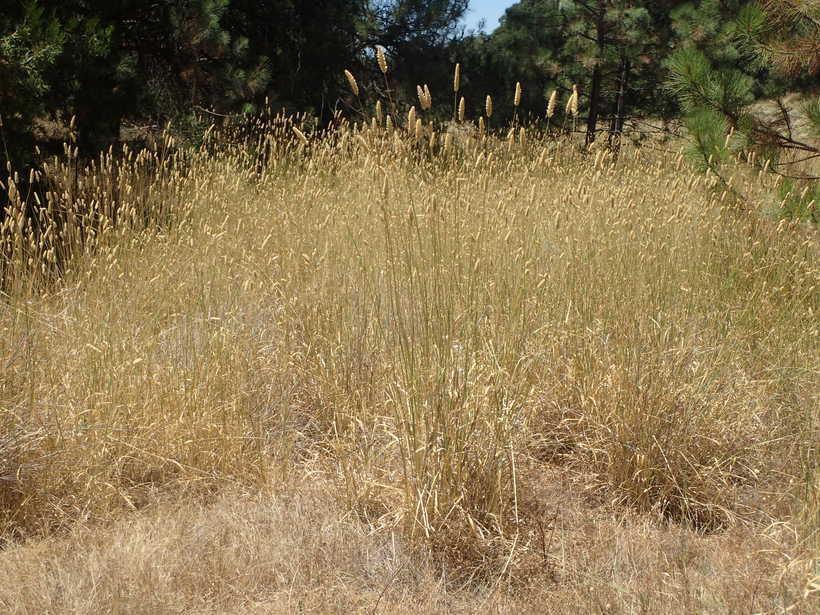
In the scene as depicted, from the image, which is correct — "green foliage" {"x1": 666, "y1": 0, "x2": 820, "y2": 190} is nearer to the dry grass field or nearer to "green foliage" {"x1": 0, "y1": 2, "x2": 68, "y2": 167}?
the dry grass field

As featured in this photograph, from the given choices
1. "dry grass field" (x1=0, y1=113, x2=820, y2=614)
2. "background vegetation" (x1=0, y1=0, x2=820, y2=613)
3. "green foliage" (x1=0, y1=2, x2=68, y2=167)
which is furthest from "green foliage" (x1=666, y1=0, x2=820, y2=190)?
"green foliage" (x1=0, y1=2, x2=68, y2=167)

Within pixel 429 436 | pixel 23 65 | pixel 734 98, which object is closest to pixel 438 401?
pixel 429 436

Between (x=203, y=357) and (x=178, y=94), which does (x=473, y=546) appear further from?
(x=178, y=94)

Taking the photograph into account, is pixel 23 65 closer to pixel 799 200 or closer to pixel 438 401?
pixel 438 401

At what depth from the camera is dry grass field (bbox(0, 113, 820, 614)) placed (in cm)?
197

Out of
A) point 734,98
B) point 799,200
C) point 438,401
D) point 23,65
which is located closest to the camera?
point 438,401

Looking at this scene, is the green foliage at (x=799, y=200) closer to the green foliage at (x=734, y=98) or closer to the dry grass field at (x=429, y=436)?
the green foliage at (x=734, y=98)

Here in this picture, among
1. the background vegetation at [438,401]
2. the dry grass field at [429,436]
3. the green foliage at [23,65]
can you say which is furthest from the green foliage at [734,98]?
the green foliage at [23,65]

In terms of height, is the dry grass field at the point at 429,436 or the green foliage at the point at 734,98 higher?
the green foliage at the point at 734,98

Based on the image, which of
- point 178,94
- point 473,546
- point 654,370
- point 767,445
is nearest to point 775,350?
point 767,445

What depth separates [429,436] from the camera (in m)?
2.19

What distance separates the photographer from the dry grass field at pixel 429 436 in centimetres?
197

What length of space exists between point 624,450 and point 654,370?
284mm

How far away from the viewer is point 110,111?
571cm
